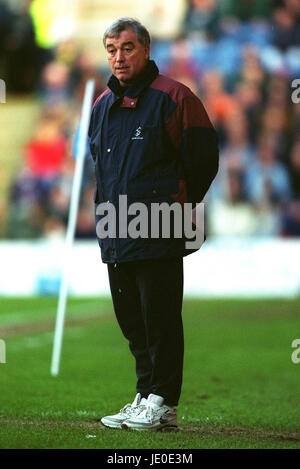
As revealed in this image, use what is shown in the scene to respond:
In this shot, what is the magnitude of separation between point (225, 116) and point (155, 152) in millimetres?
14772

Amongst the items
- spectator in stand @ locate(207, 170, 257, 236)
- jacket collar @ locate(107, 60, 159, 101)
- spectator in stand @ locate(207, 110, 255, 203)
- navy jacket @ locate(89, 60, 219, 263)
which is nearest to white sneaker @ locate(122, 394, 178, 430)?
navy jacket @ locate(89, 60, 219, 263)

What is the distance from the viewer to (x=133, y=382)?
26.3ft

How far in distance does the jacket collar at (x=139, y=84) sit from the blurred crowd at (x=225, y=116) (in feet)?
42.0

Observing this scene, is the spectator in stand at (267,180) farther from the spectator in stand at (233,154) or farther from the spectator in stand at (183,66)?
the spectator in stand at (183,66)

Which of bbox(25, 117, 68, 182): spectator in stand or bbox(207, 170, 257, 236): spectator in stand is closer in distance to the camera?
bbox(207, 170, 257, 236): spectator in stand

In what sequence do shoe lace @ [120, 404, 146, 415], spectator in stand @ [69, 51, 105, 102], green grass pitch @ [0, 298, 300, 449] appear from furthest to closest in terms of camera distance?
spectator in stand @ [69, 51, 105, 102], shoe lace @ [120, 404, 146, 415], green grass pitch @ [0, 298, 300, 449]

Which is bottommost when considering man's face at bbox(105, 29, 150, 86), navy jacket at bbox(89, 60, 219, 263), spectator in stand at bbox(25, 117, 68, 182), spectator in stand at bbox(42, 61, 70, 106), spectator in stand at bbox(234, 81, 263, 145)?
navy jacket at bbox(89, 60, 219, 263)

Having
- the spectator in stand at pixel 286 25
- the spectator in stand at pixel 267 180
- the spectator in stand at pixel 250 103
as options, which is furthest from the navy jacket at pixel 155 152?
the spectator in stand at pixel 286 25

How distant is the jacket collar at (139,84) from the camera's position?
5.41 metres

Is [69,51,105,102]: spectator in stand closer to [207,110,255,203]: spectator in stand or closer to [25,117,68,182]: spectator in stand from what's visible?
[25,117,68,182]: spectator in stand

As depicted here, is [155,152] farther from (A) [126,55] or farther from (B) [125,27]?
(B) [125,27]

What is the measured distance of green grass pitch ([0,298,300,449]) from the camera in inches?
208

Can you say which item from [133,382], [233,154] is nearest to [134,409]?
[133,382]
